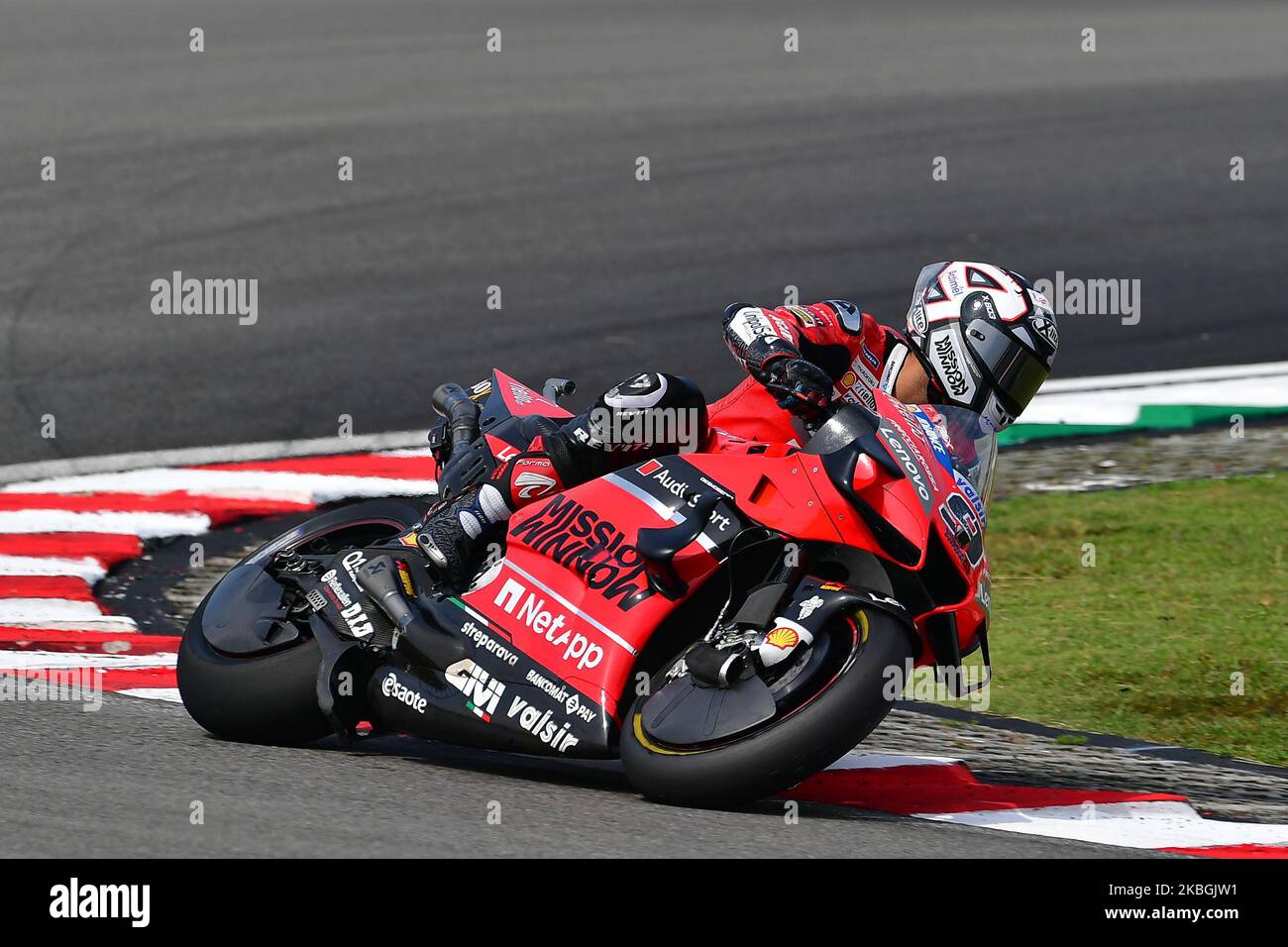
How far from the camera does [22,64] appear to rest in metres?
19.3

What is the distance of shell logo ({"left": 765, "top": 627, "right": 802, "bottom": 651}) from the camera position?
176 inches

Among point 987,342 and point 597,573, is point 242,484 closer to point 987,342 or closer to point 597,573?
point 597,573

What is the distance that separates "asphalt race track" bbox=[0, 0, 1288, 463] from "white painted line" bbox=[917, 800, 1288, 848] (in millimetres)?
5087

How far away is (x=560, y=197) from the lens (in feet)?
45.8

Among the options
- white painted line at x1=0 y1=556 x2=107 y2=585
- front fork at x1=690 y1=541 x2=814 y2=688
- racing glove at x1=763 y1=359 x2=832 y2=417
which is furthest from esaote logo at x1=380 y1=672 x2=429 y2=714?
white painted line at x1=0 y1=556 x2=107 y2=585

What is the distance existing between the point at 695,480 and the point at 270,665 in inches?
49.8

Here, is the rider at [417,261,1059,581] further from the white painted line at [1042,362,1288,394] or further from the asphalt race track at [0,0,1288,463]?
the white painted line at [1042,362,1288,394]

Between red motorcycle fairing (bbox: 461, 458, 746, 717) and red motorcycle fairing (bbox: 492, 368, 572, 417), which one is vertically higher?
red motorcycle fairing (bbox: 492, 368, 572, 417)

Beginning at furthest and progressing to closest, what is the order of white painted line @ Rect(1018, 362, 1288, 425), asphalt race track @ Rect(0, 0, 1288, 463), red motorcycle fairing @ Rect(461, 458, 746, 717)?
asphalt race track @ Rect(0, 0, 1288, 463) < white painted line @ Rect(1018, 362, 1288, 425) < red motorcycle fairing @ Rect(461, 458, 746, 717)
